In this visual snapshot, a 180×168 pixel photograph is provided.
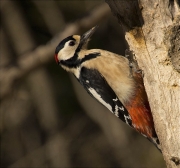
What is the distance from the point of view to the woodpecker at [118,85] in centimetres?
418

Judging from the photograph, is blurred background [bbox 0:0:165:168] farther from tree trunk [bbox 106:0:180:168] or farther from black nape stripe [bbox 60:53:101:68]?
tree trunk [bbox 106:0:180:168]

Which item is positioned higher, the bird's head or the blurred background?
the bird's head

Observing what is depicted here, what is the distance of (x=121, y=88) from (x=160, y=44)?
0.93 m

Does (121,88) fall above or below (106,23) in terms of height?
→ above

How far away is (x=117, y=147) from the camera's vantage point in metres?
7.57

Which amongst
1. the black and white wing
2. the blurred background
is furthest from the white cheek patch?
the blurred background

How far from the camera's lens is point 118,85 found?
422 cm

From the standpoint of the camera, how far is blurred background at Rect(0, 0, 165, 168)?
7.48m

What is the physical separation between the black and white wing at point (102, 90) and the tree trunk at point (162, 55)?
0.84m

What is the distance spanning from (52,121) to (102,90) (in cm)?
340

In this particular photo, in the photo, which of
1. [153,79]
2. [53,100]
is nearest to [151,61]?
[153,79]

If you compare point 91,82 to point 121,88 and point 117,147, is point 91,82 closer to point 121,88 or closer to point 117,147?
point 121,88

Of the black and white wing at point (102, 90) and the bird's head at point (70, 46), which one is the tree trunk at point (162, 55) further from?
the bird's head at point (70, 46)

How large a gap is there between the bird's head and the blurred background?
105 inches
